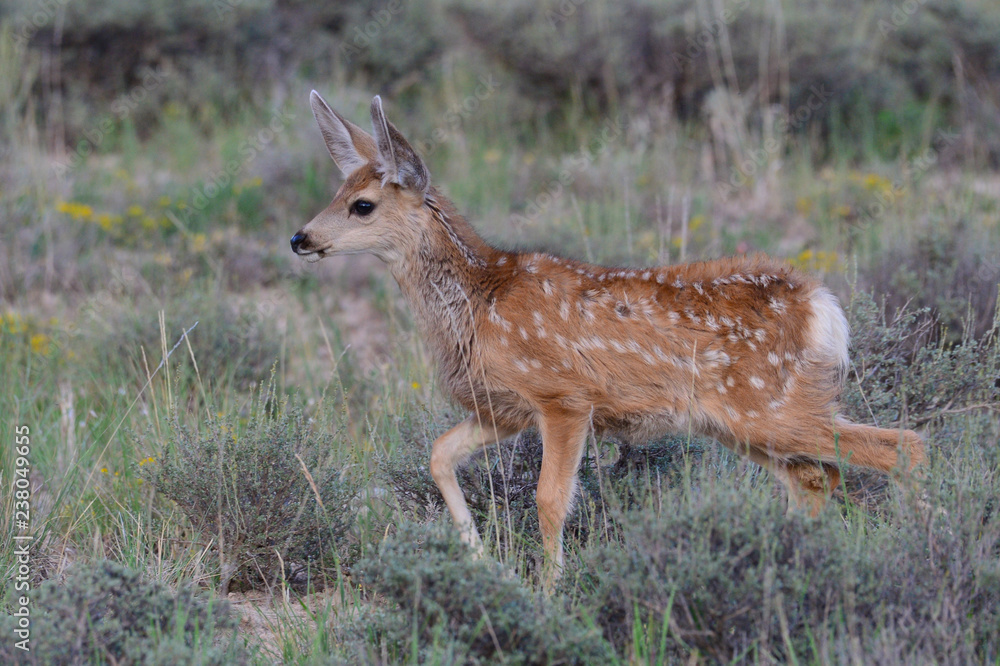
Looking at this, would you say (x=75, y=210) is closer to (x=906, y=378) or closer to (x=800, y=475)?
(x=800, y=475)

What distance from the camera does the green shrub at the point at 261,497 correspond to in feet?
14.8

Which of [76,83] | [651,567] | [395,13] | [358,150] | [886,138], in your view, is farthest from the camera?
[395,13]

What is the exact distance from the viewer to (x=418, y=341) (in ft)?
20.8

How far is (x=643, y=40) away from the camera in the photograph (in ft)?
38.5

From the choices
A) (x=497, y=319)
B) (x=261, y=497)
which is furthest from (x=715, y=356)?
(x=261, y=497)

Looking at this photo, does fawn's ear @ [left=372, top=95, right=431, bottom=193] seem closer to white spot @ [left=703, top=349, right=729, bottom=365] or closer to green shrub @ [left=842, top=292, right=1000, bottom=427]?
white spot @ [left=703, top=349, right=729, bottom=365]

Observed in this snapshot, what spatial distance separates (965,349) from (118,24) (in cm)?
1076

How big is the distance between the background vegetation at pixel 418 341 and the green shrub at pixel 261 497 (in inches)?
0.7

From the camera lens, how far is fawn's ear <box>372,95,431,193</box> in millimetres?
4688

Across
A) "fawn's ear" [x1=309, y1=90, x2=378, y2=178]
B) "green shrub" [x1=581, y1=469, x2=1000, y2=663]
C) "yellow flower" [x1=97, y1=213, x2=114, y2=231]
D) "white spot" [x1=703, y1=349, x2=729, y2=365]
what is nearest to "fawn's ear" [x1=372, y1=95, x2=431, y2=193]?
"fawn's ear" [x1=309, y1=90, x2=378, y2=178]

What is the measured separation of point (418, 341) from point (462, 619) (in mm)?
3018

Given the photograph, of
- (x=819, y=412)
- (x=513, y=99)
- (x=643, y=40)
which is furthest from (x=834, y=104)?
(x=819, y=412)

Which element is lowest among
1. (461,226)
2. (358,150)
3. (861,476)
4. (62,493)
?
(861,476)

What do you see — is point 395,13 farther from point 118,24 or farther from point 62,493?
point 62,493
